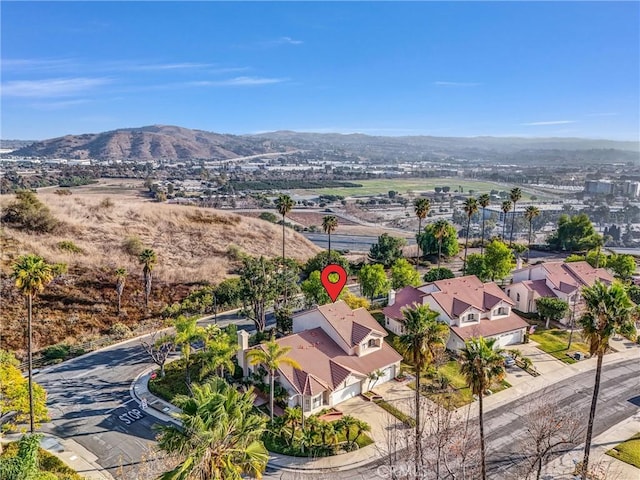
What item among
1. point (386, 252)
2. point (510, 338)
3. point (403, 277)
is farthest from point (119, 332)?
point (386, 252)

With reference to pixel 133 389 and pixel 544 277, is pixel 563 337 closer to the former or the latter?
pixel 544 277

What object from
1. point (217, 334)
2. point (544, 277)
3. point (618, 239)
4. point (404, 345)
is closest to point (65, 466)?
point (217, 334)

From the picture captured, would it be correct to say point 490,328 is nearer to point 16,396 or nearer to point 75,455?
point 75,455

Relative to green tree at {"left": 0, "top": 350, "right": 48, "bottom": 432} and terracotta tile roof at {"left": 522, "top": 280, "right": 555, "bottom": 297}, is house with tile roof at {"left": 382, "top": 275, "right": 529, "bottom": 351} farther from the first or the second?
green tree at {"left": 0, "top": 350, "right": 48, "bottom": 432}

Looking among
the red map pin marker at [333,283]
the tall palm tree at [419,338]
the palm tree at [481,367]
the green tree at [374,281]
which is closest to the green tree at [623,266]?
the green tree at [374,281]

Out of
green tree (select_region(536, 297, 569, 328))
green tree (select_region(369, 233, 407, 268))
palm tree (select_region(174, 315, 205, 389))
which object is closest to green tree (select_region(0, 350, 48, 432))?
palm tree (select_region(174, 315, 205, 389))

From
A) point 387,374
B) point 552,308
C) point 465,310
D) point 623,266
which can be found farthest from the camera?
point 623,266

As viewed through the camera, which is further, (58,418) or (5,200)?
(5,200)
